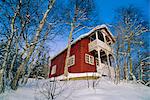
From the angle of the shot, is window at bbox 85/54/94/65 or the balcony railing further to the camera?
A: window at bbox 85/54/94/65

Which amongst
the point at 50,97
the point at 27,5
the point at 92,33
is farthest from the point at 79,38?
the point at 50,97

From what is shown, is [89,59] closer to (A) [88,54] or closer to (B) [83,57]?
(A) [88,54]

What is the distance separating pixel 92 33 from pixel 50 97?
587 inches

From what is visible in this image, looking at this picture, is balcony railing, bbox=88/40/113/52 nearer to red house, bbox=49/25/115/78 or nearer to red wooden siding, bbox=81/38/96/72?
red house, bbox=49/25/115/78

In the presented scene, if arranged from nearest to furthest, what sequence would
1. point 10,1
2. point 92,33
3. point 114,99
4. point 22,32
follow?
point 114,99, point 10,1, point 22,32, point 92,33

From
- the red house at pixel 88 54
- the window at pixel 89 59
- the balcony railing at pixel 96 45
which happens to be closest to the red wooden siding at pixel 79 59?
the red house at pixel 88 54

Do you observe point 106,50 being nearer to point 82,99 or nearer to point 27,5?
point 27,5

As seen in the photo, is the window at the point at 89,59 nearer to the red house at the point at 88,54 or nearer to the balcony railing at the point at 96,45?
the red house at the point at 88,54

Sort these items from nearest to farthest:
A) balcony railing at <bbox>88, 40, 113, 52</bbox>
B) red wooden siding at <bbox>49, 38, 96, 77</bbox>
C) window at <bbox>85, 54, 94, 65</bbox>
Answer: red wooden siding at <bbox>49, 38, 96, 77</bbox>, balcony railing at <bbox>88, 40, 113, 52</bbox>, window at <bbox>85, 54, 94, 65</bbox>

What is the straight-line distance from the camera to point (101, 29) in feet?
67.2

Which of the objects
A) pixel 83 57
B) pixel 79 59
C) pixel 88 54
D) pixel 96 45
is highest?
pixel 96 45

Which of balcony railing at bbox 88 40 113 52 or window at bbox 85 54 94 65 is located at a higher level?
balcony railing at bbox 88 40 113 52

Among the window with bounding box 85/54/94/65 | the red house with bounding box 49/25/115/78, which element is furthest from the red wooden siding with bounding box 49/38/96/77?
the window with bounding box 85/54/94/65

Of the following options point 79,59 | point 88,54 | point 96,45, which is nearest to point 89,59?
point 88,54
